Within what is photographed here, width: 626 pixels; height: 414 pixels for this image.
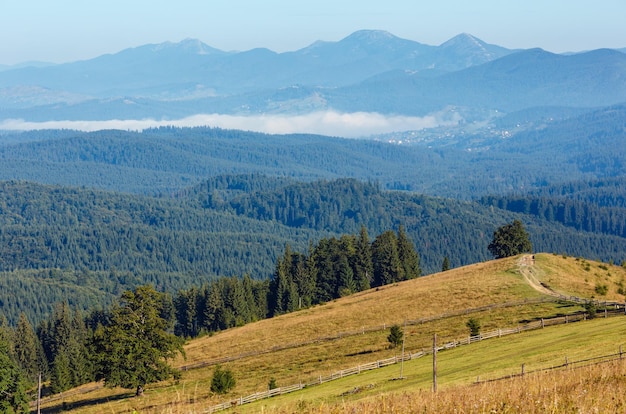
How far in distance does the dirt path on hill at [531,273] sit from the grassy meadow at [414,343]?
0.25 meters

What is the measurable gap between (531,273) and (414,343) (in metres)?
26.3

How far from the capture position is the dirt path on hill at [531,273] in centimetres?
8150

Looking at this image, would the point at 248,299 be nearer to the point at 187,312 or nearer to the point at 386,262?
the point at 187,312

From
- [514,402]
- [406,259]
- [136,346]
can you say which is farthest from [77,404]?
[406,259]

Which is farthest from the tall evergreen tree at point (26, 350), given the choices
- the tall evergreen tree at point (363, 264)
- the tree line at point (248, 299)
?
the tall evergreen tree at point (363, 264)

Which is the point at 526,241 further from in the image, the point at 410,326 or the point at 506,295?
the point at 410,326

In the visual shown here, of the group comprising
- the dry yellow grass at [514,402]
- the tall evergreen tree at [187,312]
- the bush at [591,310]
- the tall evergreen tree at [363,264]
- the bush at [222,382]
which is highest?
the dry yellow grass at [514,402]

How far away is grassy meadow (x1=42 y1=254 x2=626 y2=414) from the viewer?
141 feet

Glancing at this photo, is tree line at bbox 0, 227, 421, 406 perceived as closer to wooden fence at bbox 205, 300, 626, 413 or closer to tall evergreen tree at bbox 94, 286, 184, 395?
tall evergreen tree at bbox 94, 286, 184, 395

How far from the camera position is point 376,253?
130875 mm

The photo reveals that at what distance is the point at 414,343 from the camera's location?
67.8 meters

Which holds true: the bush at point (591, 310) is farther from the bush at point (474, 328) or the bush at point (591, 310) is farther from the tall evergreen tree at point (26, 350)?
the tall evergreen tree at point (26, 350)

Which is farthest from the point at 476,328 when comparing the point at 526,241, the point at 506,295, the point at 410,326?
the point at 526,241

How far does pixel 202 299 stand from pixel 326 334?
172ft
